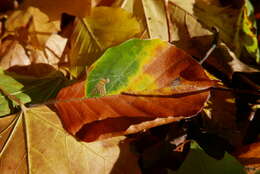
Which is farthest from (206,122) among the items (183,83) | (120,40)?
(120,40)

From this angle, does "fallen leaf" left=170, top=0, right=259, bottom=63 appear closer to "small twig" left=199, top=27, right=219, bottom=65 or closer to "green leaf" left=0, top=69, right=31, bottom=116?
"small twig" left=199, top=27, right=219, bottom=65

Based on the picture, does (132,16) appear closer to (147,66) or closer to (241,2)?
(147,66)

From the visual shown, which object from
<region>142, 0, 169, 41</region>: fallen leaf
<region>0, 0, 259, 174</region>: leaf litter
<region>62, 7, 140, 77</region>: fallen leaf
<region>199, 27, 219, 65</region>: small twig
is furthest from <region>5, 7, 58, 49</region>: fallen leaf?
<region>199, 27, 219, 65</region>: small twig

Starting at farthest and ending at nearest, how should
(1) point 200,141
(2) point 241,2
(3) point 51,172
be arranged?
(2) point 241,2 → (1) point 200,141 → (3) point 51,172

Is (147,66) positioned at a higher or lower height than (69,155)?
higher

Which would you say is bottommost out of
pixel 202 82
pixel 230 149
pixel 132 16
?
pixel 230 149

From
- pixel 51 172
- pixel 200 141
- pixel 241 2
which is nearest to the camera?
pixel 51 172

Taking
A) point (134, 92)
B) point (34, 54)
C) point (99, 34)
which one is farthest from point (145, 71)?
point (34, 54)
